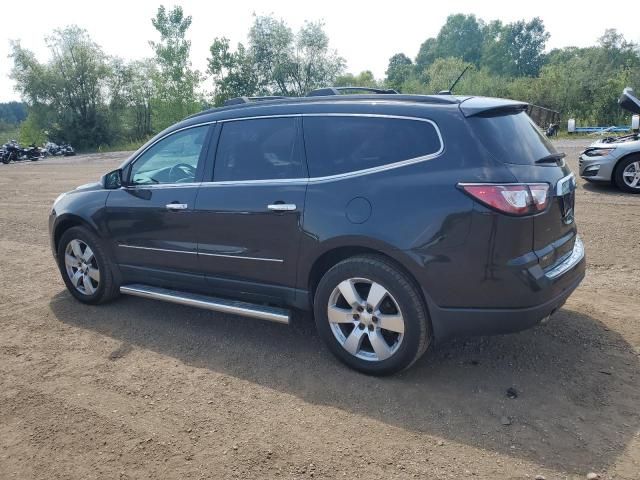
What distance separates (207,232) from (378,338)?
Result: 1678mm

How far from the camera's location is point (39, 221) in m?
10.4

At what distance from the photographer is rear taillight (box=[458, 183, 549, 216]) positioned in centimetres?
300

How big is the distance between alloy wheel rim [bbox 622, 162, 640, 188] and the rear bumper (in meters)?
7.68

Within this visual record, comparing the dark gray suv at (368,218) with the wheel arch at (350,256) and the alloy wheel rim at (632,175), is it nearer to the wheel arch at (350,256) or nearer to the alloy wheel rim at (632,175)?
the wheel arch at (350,256)

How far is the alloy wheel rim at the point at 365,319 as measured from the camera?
3416 mm

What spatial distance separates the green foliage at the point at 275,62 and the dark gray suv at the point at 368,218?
5413 cm

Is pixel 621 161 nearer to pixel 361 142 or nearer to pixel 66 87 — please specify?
pixel 361 142

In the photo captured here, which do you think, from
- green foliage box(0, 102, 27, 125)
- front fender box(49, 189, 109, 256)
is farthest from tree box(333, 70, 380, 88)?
green foliage box(0, 102, 27, 125)

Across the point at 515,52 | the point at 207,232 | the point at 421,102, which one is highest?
the point at 515,52

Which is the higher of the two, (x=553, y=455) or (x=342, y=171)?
(x=342, y=171)

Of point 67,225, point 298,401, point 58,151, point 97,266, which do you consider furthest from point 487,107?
point 58,151

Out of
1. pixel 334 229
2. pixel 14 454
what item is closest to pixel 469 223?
pixel 334 229

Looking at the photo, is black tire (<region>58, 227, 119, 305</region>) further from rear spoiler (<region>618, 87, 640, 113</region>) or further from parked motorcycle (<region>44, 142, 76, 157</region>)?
parked motorcycle (<region>44, 142, 76, 157</region>)

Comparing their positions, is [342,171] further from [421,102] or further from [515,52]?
[515,52]
